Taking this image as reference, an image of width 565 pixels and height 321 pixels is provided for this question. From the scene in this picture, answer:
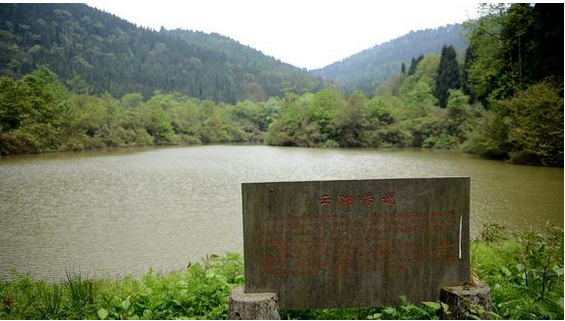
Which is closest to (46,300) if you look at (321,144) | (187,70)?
(321,144)

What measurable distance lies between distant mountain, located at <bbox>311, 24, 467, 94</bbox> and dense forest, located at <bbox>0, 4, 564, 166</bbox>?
47.4 meters

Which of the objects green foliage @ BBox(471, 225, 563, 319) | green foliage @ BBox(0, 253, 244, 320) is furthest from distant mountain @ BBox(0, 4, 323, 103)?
green foliage @ BBox(471, 225, 563, 319)

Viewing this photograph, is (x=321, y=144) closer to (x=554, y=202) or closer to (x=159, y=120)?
(x=159, y=120)

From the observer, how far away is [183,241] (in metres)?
5.53

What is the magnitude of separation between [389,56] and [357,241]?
4778 inches

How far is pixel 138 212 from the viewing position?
24.1ft

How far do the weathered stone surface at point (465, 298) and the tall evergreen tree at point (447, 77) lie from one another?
33.4 m

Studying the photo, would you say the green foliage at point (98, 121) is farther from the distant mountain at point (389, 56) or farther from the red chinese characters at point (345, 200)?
the distant mountain at point (389, 56)

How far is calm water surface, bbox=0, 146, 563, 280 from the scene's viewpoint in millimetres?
4816

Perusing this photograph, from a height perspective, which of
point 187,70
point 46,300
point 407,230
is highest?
point 187,70

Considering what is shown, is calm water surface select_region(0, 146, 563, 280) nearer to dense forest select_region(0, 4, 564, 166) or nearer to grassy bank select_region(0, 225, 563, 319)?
grassy bank select_region(0, 225, 563, 319)

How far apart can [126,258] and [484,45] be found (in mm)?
18731

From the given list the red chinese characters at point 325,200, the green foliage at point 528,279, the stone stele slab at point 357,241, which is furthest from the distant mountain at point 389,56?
the red chinese characters at point 325,200

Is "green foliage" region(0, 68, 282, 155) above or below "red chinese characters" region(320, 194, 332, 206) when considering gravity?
above
